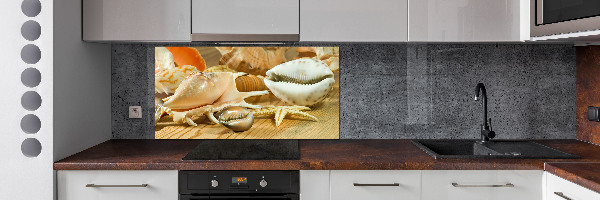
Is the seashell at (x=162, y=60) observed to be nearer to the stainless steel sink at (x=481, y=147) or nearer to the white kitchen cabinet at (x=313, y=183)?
the white kitchen cabinet at (x=313, y=183)

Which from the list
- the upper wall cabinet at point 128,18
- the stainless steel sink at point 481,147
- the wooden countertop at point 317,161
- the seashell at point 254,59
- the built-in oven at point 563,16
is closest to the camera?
the built-in oven at point 563,16

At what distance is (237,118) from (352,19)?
877mm

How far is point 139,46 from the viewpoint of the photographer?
9.27 ft

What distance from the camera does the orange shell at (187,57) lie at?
2.82 metres

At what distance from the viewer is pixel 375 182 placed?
7.08 ft

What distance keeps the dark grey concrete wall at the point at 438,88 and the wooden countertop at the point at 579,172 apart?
2.54 feet

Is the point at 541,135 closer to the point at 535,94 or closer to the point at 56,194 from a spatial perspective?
the point at 535,94
